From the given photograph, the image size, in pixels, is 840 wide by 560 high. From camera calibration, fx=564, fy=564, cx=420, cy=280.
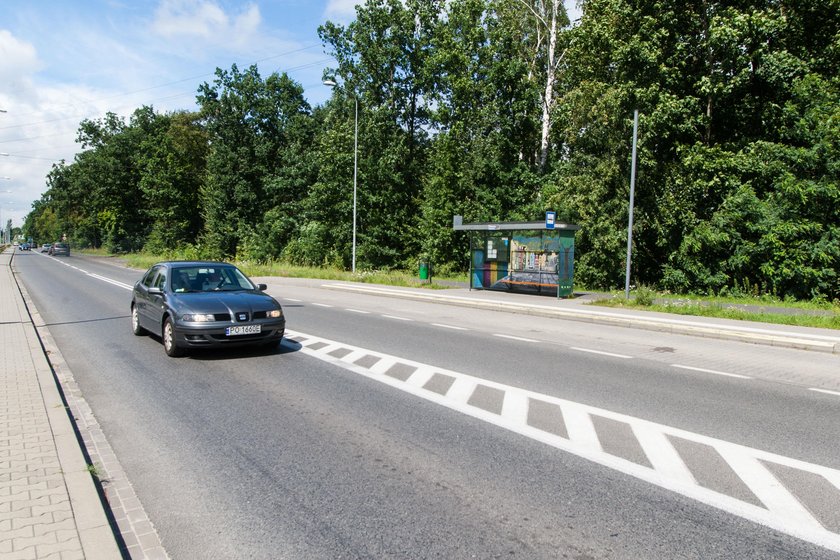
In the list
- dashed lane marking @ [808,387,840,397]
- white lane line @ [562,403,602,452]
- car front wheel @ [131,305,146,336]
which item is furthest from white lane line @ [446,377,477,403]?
car front wheel @ [131,305,146,336]

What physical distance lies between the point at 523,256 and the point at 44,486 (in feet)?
61.1

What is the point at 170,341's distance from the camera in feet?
29.5

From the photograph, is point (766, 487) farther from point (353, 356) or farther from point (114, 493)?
point (353, 356)

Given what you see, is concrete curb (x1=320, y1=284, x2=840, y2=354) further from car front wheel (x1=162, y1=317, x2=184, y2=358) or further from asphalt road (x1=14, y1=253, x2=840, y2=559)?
car front wheel (x1=162, y1=317, x2=184, y2=358)

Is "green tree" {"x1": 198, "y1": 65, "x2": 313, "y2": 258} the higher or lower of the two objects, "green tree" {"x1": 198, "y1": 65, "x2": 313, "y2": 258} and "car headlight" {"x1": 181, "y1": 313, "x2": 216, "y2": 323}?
the higher

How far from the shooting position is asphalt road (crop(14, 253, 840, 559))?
11.3ft

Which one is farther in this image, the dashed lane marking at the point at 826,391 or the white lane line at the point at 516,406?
the dashed lane marking at the point at 826,391

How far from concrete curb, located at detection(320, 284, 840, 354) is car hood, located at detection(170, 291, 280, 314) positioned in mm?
8750

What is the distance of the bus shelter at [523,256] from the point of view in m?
19.6

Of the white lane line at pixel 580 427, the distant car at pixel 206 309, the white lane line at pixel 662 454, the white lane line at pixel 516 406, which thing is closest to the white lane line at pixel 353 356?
the distant car at pixel 206 309

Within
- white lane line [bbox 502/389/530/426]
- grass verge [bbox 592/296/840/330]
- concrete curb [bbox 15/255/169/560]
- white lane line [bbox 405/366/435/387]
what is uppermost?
grass verge [bbox 592/296/840/330]

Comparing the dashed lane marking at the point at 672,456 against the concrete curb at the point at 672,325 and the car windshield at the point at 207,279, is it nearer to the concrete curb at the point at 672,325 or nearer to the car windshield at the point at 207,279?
the car windshield at the point at 207,279

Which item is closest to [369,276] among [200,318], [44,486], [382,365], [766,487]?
[200,318]

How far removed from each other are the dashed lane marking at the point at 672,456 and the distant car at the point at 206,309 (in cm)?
271
